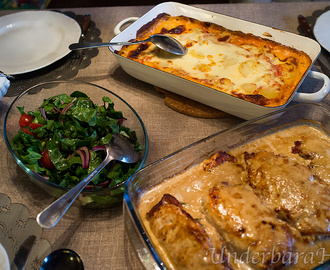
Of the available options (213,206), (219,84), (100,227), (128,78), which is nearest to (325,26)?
(219,84)

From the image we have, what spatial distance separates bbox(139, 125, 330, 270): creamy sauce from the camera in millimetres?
1332

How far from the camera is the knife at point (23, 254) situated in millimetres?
1404

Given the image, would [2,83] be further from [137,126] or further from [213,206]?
[213,206]

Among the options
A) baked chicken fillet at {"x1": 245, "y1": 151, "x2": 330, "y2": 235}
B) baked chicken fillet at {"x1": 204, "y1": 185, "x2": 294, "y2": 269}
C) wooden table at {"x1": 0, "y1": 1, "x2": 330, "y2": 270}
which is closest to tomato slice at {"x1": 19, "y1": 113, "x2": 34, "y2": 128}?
wooden table at {"x1": 0, "y1": 1, "x2": 330, "y2": 270}

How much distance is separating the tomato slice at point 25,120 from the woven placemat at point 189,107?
0.95m

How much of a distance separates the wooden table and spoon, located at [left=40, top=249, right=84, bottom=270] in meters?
0.09

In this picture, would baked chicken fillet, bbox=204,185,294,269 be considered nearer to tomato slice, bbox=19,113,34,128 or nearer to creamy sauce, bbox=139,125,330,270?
creamy sauce, bbox=139,125,330,270

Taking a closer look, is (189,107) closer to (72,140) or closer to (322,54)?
(72,140)

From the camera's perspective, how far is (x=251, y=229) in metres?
1.26

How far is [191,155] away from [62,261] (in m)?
0.81

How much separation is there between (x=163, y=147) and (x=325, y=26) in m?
1.94

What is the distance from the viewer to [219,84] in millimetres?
2070

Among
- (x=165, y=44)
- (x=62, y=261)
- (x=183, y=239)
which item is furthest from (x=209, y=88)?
(x=62, y=261)

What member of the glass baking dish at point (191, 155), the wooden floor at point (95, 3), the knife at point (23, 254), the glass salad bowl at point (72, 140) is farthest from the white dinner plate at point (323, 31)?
the wooden floor at point (95, 3)
